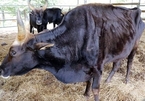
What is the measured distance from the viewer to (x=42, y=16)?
672 cm

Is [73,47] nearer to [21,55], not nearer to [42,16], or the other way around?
[21,55]

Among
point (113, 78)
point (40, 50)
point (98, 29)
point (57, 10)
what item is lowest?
point (113, 78)

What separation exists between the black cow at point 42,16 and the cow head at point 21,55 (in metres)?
4.26

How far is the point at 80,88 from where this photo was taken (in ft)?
10.5

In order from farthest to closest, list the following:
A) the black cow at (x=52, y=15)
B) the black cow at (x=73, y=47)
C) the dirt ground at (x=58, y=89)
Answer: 1. the black cow at (x=52, y=15)
2. the dirt ground at (x=58, y=89)
3. the black cow at (x=73, y=47)

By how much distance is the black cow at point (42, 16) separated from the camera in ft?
21.4

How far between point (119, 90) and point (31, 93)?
1.46 m

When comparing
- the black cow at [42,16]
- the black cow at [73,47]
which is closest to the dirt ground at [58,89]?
the black cow at [73,47]

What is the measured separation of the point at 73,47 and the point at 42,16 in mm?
4665

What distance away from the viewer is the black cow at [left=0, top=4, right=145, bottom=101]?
209 centimetres

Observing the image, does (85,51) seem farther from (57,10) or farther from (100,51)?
(57,10)

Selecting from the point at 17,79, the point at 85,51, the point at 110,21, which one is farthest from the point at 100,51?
the point at 17,79

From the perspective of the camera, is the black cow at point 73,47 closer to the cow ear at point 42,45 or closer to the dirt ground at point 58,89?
the cow ear at point 42,45

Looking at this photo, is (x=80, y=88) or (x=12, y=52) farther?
(x=80, y=88)
